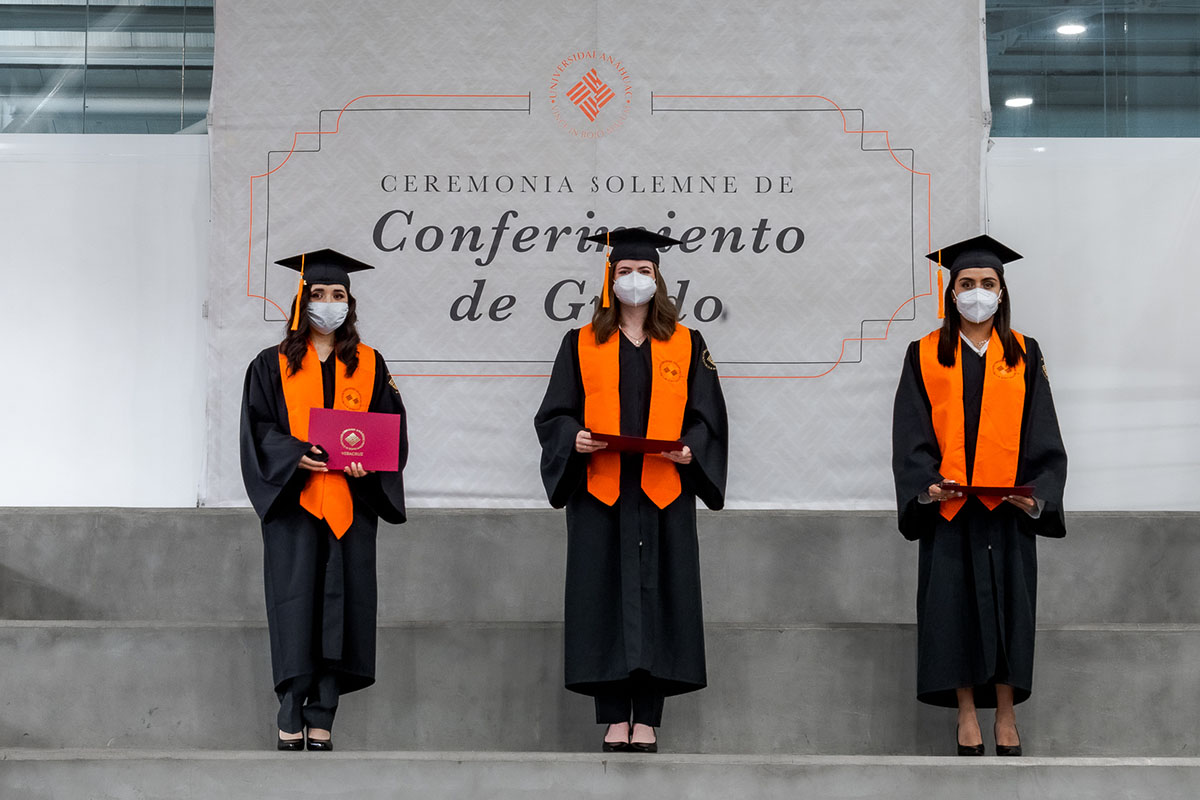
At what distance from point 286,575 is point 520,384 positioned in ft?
5.52

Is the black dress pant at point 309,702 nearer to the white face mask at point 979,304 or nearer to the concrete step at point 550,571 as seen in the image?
the concrete step at point 550,571

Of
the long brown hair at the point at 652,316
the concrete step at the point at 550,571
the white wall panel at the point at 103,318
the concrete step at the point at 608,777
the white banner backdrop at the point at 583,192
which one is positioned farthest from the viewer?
the white wall panel at the point at 103,318

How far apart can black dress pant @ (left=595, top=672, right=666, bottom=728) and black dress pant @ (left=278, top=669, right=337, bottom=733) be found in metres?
0.74

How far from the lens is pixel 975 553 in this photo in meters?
3.84

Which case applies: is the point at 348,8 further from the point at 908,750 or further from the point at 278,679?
the point at 908,750

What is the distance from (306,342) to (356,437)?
33cm

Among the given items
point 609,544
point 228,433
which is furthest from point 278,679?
point 228,433

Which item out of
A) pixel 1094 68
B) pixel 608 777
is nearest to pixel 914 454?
pixel 608 777

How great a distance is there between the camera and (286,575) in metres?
3.81

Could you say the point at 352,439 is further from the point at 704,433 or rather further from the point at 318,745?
the point at 704,433

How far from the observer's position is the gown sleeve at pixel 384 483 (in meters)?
3.90

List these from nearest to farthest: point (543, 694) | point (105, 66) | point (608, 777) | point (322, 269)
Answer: point (608, 777) → point (322, 269) → point (543, 694) → point (105, 66)

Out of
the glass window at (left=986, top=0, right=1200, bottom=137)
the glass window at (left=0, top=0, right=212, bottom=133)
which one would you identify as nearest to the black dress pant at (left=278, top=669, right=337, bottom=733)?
the glass window at (left=0, top=0, right=212, bottom=133)

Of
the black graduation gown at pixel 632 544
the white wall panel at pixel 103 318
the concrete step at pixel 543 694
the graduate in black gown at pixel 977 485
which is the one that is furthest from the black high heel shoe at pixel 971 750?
the white wall panel at pixel 103 318
